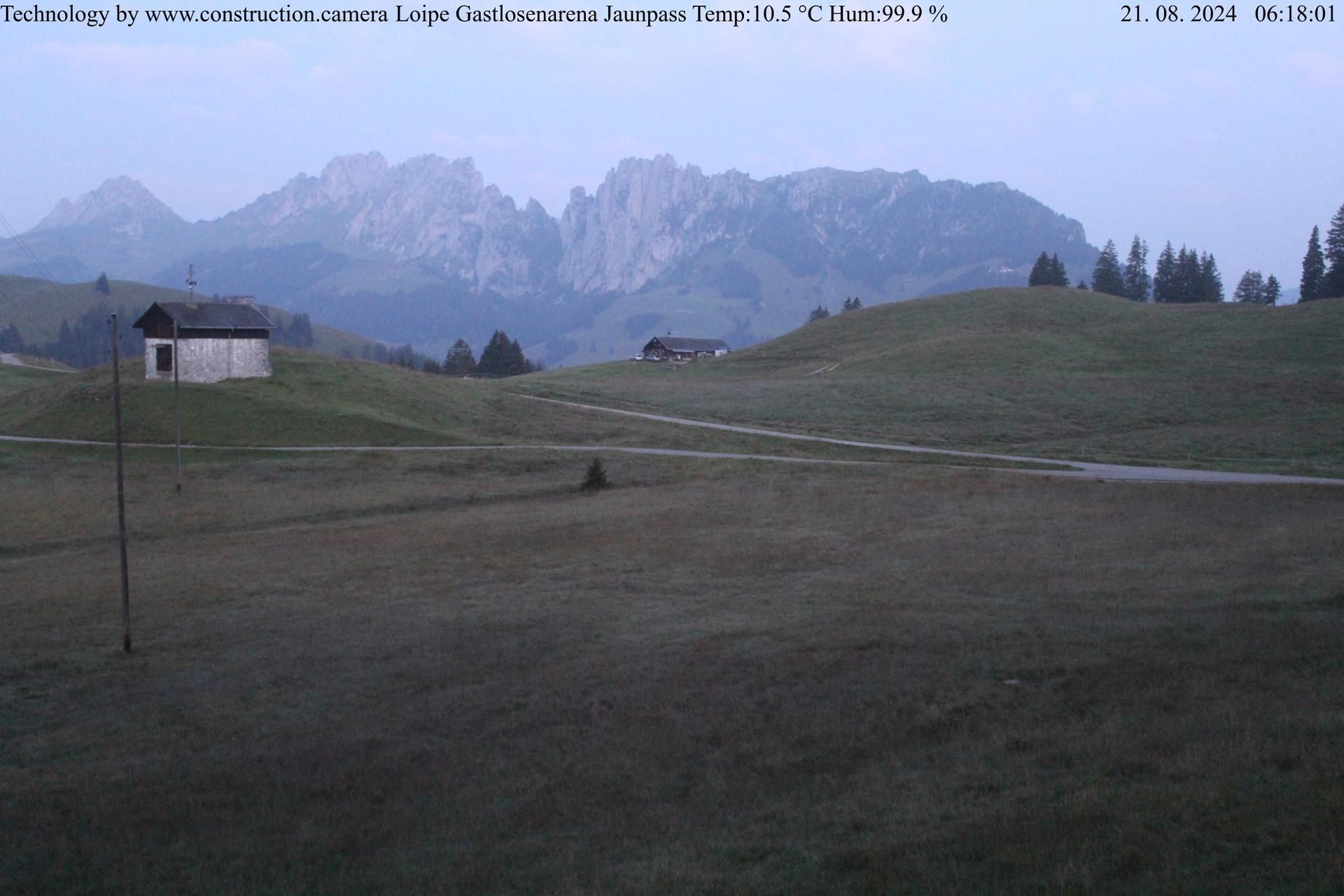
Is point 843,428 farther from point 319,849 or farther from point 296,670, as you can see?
point 319,849

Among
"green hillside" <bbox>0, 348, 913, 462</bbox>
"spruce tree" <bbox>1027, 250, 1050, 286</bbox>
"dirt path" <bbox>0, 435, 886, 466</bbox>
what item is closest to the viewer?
"dirt path" <bbox>0, 435, 886, 466</bbox>

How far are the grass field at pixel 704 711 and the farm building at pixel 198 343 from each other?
127ft

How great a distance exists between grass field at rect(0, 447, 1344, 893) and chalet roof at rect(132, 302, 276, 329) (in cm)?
3918

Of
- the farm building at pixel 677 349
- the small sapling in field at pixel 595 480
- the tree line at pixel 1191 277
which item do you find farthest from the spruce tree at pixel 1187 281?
the small sapling in field at pixel 595 480

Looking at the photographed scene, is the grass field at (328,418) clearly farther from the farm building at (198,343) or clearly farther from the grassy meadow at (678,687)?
the grassy meadow at (678,687)

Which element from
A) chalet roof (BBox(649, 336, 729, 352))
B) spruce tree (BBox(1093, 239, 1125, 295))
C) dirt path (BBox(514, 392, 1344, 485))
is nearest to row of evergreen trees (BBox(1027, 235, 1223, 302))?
spruce tree (BBox(1093, 239, 1125, 295))

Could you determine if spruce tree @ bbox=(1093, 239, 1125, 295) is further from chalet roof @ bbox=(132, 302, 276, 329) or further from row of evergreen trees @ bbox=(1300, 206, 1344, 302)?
chalet roof @ bbox=(132, 302, 276, 329)

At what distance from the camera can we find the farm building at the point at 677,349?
5527 inches

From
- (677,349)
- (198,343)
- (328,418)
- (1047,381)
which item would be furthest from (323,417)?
(677,349)

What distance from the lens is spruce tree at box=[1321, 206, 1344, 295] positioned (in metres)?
124

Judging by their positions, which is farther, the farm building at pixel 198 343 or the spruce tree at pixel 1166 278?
the spruce tree at pixel 1166 278

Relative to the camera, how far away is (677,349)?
463ft

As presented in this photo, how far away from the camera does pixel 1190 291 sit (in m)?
147

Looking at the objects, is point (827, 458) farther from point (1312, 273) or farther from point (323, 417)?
point (1312, 273)
